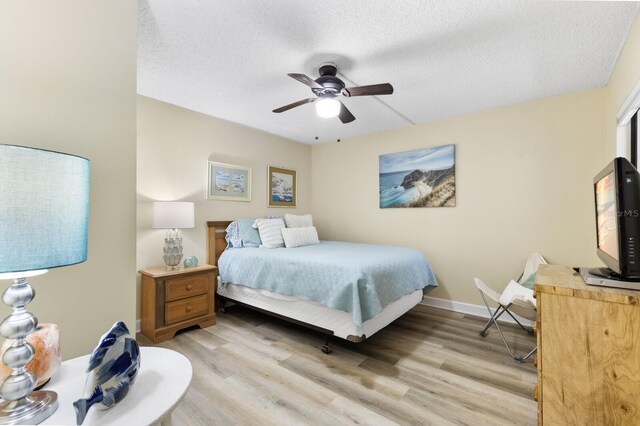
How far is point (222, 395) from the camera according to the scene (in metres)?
1.91

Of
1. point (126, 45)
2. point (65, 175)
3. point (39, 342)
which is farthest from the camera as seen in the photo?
point (126, 45)

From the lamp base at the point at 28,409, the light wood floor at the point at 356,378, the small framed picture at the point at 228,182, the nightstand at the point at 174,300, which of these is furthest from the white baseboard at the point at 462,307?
the lamp base at the point at 28,409

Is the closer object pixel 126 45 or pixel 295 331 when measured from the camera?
pixel 126 45

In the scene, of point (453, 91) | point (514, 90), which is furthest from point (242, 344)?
point (514, 90)

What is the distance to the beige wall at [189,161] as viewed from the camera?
3051 millimetres

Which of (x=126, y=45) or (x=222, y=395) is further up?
(x=126, y=45)

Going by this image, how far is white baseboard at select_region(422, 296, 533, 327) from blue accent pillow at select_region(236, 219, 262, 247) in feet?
7.84

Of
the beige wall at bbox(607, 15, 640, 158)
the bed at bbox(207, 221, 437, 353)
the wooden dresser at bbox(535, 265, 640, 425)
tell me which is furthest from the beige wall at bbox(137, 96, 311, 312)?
the beige wall at bbox(607, 15, 640, 158)

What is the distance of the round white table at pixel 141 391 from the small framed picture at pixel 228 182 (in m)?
2.72

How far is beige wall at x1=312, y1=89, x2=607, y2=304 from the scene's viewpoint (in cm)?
283

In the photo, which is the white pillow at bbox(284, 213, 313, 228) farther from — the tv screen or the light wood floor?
the tv screen

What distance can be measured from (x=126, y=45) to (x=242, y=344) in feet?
7.99

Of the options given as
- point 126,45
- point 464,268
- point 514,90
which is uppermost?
point 514,90

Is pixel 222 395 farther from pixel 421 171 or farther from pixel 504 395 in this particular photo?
pixel 421 171
